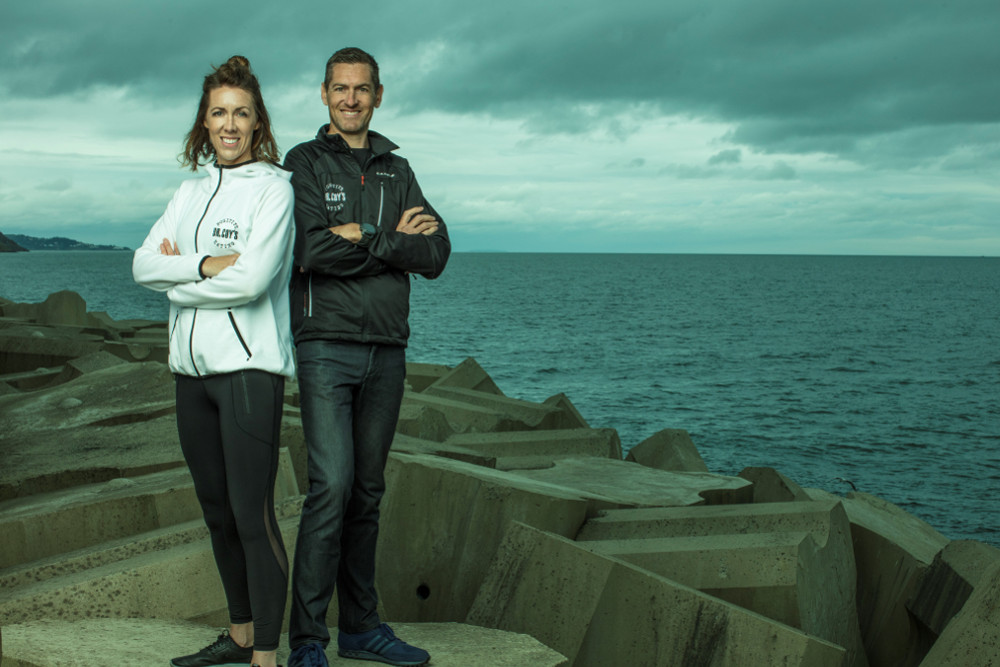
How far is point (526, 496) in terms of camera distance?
13.7 ft

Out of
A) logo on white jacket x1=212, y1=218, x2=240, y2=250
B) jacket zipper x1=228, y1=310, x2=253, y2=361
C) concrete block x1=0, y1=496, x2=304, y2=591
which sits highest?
logo on white jacket x1=212, y1=218, x2=240, y2=250

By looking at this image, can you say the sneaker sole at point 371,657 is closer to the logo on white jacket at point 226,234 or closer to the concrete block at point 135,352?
the logo on white jacket at point 226,234

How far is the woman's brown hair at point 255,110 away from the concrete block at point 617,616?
1784mm

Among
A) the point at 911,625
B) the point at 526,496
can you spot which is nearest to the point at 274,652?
the point at 526,496

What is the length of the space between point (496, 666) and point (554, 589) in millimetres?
767

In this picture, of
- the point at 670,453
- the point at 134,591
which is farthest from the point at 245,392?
the point at 670,453

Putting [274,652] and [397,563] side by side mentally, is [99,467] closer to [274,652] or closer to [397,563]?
[397,563]

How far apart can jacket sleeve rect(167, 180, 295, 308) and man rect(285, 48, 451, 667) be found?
0.48 feet

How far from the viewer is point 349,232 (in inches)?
107

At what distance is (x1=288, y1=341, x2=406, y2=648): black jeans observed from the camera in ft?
8.84

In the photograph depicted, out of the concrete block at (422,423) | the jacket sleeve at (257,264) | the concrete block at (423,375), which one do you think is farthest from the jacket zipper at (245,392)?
the concrete block at (423,375)

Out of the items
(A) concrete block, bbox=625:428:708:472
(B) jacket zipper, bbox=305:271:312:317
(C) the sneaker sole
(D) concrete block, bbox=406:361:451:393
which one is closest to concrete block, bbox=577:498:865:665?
(C) the sneaker sole

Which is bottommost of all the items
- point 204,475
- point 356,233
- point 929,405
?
point 929,405

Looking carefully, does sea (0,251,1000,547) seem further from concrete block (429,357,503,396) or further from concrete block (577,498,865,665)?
concrete block (429,357,503,396)
